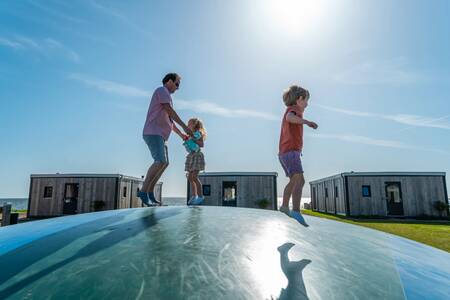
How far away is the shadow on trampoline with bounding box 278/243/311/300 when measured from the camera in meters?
1.08

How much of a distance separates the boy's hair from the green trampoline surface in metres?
2.01

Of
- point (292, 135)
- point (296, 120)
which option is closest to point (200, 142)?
point (292, 135)

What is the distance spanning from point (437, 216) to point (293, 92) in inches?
915

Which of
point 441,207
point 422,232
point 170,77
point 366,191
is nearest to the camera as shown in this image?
point 170,77

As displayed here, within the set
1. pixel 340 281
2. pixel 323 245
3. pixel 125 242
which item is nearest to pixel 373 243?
pixel 323 245

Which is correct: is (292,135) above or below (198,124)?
below

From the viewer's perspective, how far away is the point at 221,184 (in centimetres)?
2016

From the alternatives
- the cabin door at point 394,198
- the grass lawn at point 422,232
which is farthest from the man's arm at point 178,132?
the cabin door at point 394,198

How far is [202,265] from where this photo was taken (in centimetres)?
123

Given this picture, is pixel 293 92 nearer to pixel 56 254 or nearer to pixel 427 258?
pixel 427 258

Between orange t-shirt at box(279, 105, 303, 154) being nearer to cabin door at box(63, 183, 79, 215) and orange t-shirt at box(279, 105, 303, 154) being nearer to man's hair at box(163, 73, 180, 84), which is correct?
man's hair at box(163, 73, 180, 84)

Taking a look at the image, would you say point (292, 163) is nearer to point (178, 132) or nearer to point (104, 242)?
point (178, 132)

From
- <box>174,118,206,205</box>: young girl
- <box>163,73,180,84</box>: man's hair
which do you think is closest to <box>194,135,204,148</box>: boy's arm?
<box>174,118,206,205</box>: young girl

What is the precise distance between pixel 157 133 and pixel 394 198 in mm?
24393
